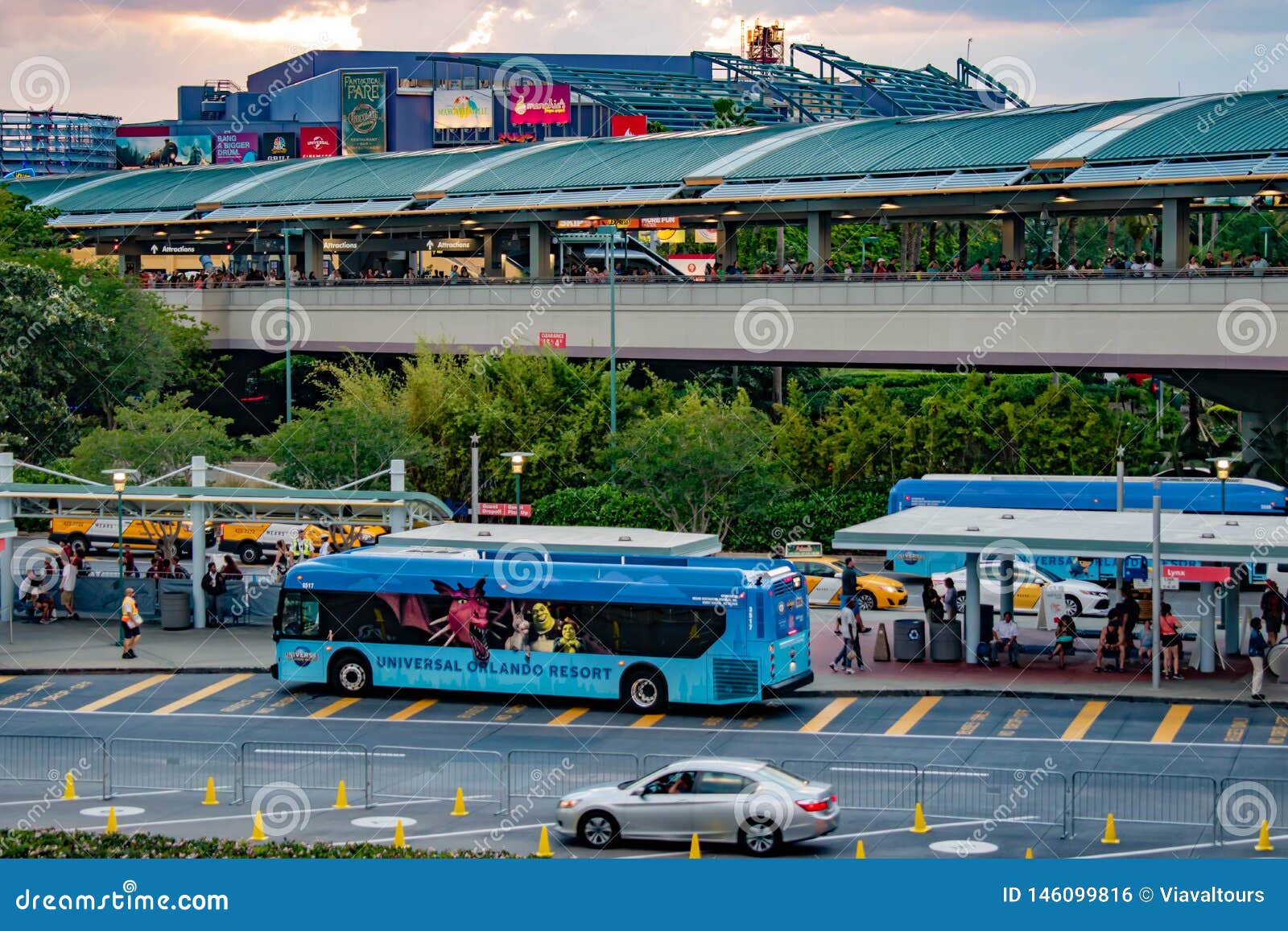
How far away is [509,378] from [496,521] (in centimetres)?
435

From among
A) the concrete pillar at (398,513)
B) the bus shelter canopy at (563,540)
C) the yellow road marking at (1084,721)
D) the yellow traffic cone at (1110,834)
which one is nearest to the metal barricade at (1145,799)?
the yellow traffic cone at (1110,834)

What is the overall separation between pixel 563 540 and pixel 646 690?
3.86m

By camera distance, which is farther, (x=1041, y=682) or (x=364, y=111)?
(x=364, y=111)

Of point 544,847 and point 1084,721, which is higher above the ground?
point 544,847

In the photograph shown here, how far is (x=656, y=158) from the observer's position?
6078 centimetres

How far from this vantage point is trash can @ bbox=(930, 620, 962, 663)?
3048 centimetres

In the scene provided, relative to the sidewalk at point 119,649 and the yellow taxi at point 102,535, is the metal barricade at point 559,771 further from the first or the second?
the yellow taxi at point 102,535

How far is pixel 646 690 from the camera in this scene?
2698cm

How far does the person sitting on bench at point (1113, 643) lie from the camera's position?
1152 inches

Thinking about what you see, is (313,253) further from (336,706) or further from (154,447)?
(336,706)

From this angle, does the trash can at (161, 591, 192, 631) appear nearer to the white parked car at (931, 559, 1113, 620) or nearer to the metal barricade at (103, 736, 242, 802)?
the metal barricade at (103, 736, 242, 802)

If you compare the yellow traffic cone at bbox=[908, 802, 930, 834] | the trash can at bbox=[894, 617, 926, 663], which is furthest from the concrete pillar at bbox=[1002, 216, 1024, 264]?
the yellow traffic cone at bbox=[908, 802, 930, 834]

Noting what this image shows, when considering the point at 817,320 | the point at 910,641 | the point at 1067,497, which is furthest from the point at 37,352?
the point at 910,641

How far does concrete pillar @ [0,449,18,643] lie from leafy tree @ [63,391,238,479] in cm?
771
